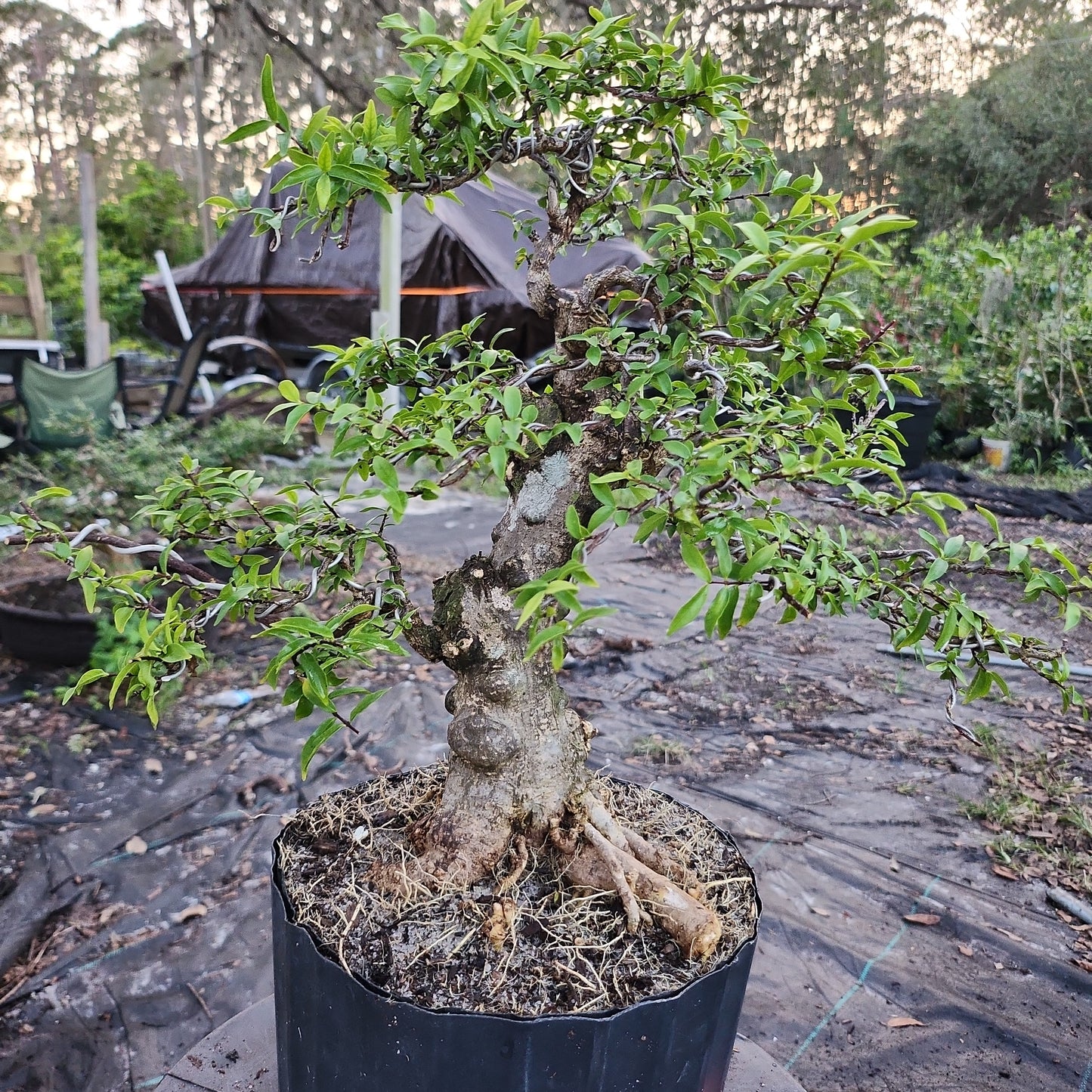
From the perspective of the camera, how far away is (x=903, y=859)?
213cm

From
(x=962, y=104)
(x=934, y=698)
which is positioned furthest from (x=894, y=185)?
(x=934, y=698)

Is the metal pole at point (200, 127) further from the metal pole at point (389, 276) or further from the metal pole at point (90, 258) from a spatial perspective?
the metal pole at point (389, 276)

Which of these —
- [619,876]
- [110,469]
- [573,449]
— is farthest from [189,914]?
[110,469]

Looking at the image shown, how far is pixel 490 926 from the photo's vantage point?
3.34 feet

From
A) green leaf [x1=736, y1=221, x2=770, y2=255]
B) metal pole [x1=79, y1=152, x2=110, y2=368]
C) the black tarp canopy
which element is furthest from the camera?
the black tarp canopy

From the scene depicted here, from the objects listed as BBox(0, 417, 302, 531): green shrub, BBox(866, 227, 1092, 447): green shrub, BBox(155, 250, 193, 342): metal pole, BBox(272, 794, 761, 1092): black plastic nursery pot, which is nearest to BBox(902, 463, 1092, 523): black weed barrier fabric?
BBox(866, 227, 1092, 447): green shrub

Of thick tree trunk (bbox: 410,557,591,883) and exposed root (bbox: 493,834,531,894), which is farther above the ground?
thick tree trunk (bbox: 410,557,591,883)

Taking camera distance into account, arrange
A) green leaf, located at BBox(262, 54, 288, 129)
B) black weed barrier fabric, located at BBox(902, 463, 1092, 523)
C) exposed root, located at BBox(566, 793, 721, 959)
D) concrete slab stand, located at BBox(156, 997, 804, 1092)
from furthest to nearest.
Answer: black weed barrier fabric, located at BBox(902, 463, 1092, 523) < concrete slab stand, located at BBox(156, 997, 804, 1092) < exposed root, located at BBox(566, 793, 721, 959) < green leaf, located at BBox(262, 54, 288, 129)

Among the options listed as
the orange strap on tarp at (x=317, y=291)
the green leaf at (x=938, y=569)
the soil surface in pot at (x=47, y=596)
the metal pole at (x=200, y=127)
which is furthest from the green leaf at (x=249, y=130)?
the metal pole at (x=200, y=127)

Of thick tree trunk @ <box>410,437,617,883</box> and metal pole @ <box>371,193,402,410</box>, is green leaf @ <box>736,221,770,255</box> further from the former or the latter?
metal pole @ <box>371,193,402,410</box>

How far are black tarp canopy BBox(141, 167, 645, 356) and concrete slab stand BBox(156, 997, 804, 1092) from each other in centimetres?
508

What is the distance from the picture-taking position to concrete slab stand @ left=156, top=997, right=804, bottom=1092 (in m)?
1.27

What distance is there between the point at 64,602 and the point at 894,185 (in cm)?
1444

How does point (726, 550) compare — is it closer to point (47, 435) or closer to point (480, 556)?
point (480, 556)
